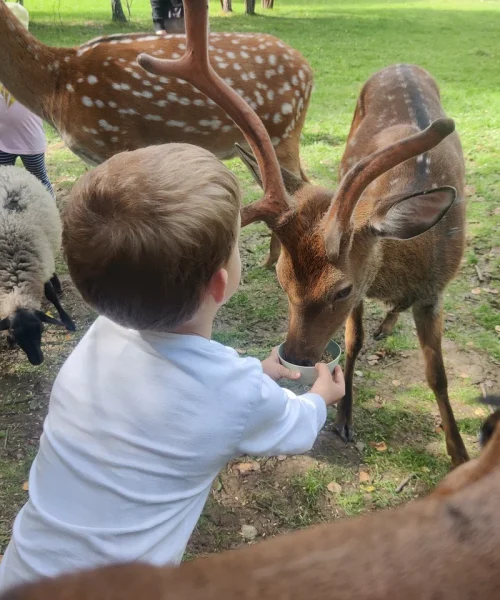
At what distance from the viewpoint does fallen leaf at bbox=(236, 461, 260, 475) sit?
309 cm

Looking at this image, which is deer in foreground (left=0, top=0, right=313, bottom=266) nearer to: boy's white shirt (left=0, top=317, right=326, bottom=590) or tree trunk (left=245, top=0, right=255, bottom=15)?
boy's white shirt (left=0, top=317, right=326, bottom=590)

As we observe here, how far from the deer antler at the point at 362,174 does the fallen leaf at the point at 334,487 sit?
1.29 metres

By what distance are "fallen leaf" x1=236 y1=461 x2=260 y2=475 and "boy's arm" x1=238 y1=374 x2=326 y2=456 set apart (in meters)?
1.47

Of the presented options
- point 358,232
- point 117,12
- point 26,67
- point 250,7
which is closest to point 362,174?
point 358,232

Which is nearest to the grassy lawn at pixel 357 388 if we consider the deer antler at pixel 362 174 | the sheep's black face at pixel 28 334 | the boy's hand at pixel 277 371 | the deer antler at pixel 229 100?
the sheep's black face at pixel 28 334

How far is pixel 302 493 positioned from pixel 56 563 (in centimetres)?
173

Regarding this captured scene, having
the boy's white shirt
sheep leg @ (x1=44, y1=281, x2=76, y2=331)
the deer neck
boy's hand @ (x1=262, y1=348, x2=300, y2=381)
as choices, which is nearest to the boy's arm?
the boy's white shirt

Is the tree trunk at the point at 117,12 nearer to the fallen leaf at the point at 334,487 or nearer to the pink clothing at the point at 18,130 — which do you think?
the pink clothing at the point at 18,130

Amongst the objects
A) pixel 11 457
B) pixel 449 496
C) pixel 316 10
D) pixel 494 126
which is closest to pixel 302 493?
pixel 11 457

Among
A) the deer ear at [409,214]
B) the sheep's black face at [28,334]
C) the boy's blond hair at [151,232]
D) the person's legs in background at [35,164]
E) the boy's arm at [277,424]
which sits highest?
the boy's blond hair at [151,232]

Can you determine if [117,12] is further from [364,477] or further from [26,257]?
[364,477]

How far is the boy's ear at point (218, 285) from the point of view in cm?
148

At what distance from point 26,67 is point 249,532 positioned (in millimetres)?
3549

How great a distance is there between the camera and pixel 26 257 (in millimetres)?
4035
